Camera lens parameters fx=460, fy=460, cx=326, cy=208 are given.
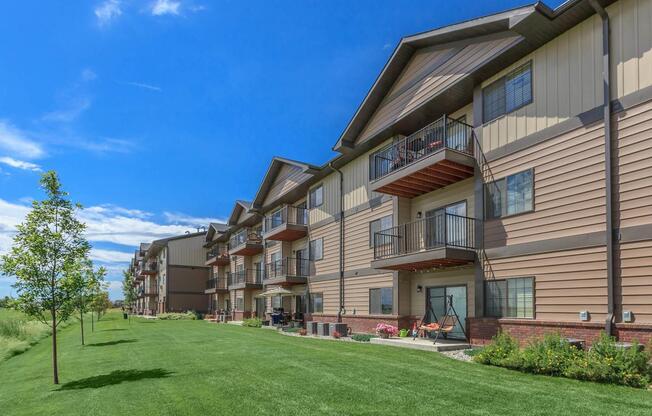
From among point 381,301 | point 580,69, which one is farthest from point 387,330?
point 580,69

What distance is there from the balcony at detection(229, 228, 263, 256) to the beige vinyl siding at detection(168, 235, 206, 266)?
56.8 feet

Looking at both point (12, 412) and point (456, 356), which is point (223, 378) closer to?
point (12, 412)

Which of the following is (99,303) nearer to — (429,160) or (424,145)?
(424,145)

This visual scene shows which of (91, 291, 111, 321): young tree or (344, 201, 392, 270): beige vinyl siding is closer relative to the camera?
(91, 291, 111, 321): young tree

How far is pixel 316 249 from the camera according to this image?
24.9 meters

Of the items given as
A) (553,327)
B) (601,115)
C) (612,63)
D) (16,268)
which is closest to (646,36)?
(612,63)

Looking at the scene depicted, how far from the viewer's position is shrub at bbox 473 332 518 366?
1033 cm

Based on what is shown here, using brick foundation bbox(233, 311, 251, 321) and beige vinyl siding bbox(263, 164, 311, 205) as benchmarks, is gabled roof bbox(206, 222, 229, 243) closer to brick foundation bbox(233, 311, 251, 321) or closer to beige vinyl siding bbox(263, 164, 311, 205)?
brick foundation bbox(233, 311, 251, 321)

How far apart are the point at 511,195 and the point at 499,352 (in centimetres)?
452

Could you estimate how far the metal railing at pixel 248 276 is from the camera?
3434cm

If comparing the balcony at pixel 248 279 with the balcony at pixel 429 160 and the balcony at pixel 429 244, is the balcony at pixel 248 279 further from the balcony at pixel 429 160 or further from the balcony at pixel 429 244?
the balcony at pixel 429 160

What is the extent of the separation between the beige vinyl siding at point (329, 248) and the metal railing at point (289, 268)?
144 cm

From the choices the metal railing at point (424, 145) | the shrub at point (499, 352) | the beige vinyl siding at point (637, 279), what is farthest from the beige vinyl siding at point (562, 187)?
the shrub at point (499, 352)

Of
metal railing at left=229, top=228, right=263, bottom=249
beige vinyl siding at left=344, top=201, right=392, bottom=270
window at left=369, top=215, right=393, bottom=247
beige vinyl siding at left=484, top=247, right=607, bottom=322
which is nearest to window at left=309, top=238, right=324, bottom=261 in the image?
beige vinyl siding at left=344, top=201, right=392, bottom=270
